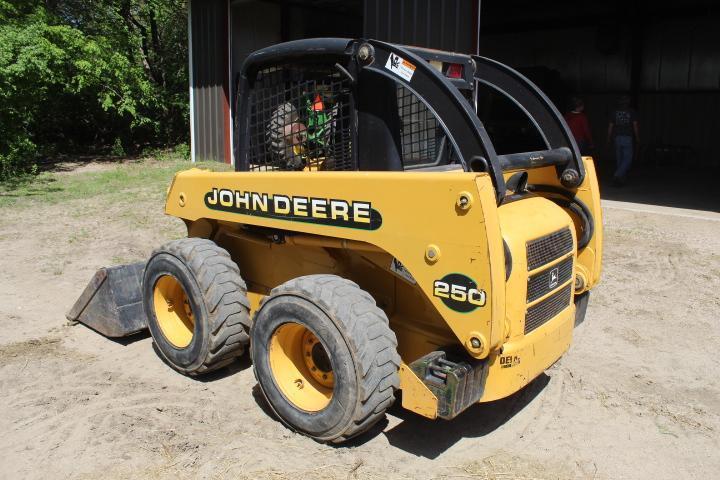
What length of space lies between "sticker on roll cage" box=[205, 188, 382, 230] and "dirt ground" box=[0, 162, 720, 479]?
1218mm

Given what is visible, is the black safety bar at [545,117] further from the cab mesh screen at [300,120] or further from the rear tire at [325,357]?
the rear tire at [325,357]

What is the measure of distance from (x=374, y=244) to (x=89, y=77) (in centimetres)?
1388

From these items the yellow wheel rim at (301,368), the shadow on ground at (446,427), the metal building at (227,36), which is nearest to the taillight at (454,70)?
the yellow wheel rim at (301,368)

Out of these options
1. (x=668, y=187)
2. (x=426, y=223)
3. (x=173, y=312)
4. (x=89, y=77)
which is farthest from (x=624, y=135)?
(x=89, y=77)

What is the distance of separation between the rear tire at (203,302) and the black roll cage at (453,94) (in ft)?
2.18

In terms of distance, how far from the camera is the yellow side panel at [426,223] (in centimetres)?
304

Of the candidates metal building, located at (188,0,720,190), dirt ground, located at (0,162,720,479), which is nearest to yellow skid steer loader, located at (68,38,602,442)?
dirt ground, located at (0,162,720,479)

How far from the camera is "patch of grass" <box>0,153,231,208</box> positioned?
1123 cm

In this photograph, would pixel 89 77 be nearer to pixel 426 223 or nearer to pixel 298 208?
pixel 298 208

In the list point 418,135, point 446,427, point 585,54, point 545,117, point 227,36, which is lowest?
point 446,427

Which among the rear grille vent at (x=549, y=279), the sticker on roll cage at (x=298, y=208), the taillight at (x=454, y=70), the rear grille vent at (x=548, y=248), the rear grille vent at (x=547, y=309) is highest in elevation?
the taillight at (x=454, y=70)

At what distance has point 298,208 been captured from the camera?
12.6 feet

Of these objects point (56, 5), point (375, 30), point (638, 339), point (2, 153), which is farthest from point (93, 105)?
point (638, 339)

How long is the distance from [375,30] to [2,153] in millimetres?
7624
